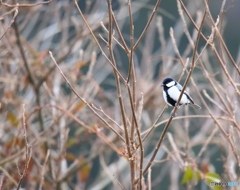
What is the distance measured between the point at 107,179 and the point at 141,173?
273 centimetres

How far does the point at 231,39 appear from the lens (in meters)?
12.2

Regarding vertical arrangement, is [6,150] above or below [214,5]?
below

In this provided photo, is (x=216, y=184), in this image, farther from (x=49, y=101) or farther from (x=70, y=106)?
(x=49, y=101)

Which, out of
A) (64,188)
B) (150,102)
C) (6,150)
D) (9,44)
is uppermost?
(9,44)

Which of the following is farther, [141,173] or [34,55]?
[34,55]

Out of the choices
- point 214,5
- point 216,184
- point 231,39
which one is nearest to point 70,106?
point 216,184

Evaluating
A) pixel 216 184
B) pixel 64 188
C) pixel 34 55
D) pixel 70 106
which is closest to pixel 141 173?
pixel 216 184

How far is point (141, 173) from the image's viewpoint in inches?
90.9

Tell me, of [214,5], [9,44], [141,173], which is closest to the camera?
[141,173]

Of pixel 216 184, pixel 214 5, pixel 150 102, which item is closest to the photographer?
pixel 216 184

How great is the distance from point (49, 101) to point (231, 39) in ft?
26.7

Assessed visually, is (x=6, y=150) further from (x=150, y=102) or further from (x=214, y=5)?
(x=214, y=5)

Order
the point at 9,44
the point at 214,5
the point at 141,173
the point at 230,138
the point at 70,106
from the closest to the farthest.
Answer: the point at 141,173
the point at 230,138
the point at 70,106
the point at 9,44
the point at 214,5

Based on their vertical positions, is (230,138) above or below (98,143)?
below
